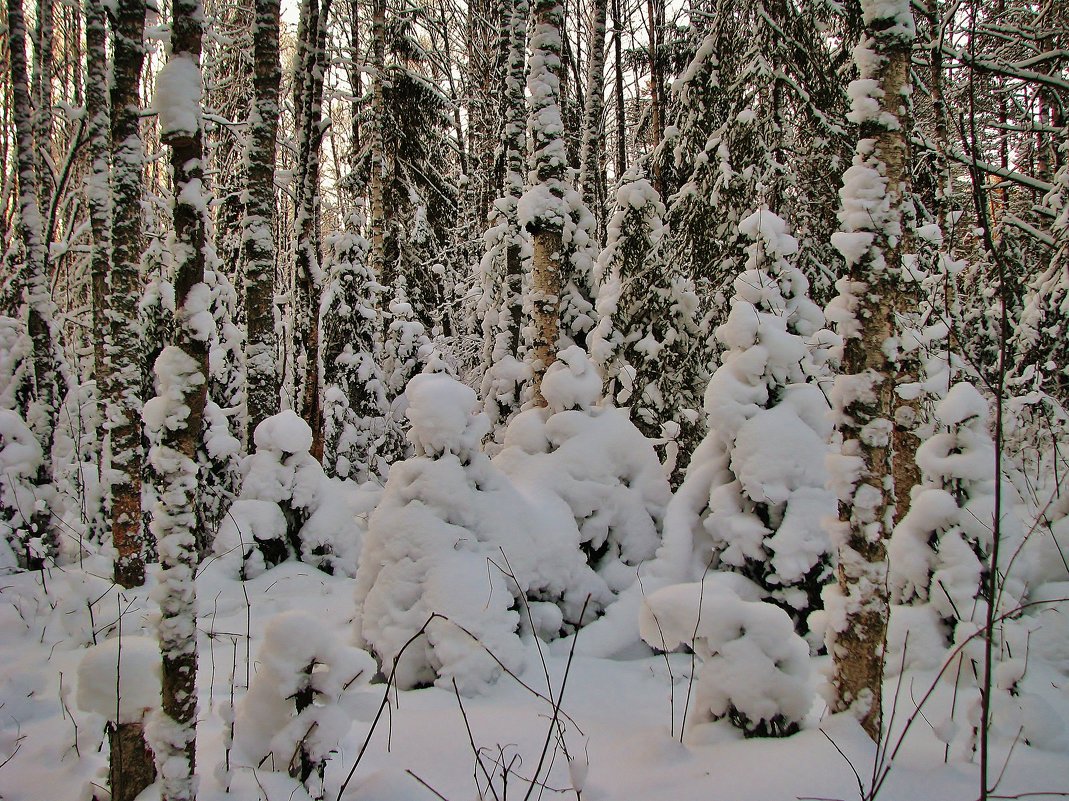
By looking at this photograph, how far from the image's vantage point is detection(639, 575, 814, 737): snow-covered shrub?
308 cm

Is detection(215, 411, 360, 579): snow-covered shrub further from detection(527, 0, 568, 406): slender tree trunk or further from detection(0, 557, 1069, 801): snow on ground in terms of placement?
detection(527, 0, 568, 406): slender tree trunk

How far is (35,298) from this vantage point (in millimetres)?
6926

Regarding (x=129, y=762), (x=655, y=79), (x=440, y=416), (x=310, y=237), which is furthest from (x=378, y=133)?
(x=129, y=762)

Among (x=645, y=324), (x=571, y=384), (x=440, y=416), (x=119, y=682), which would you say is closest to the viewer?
(x=119, y=682)

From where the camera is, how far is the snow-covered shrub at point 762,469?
4.94 m

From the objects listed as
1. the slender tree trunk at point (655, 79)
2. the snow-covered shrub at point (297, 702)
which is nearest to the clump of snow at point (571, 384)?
the snow-covered shrub at point (297, 702)

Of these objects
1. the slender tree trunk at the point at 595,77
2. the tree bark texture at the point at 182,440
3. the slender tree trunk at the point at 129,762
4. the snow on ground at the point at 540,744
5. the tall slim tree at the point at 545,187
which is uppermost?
the slender tree trunk at the point at 595,77

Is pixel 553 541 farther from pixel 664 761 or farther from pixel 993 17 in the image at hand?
pixel 993 17

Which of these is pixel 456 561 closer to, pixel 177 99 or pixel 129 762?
pixel 129 762

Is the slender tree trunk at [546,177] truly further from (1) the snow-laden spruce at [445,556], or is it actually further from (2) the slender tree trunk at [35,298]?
(2) the slender tree trunk at [35,298]

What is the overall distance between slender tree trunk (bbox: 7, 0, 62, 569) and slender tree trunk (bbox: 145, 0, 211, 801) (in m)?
5.87

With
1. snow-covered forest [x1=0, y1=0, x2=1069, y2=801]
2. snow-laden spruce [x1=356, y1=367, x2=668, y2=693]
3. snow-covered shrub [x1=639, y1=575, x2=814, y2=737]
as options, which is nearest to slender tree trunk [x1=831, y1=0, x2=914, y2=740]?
snow-covered forest [x1=0, y1=0, x2=1069, y2=801]

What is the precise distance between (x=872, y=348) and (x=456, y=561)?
2945 mm

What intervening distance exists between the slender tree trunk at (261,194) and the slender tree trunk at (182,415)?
178 inches
